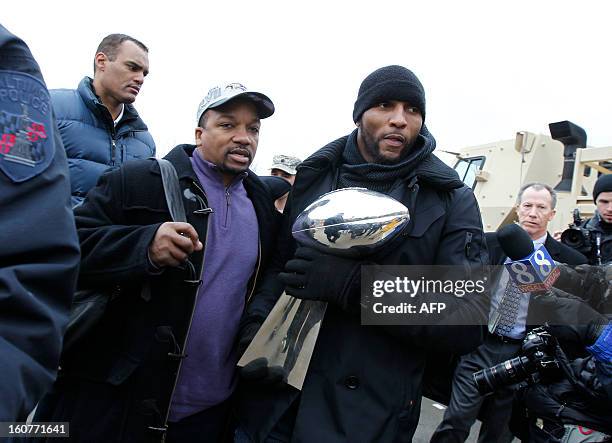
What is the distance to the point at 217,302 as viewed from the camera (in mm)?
1711

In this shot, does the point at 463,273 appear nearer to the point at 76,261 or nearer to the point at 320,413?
the point at 320,413

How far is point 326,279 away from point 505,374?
1.41 m

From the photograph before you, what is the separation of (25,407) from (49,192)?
1.22 ft

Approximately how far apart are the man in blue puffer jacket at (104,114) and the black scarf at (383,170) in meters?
1.31

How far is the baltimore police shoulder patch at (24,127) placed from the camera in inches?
32.8

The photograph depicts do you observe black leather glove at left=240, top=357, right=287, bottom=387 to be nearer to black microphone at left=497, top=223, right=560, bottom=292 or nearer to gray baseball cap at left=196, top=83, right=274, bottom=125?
gray baseball cap at left=196, top=83, right=274, bottom=125

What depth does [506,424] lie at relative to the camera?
3285mm

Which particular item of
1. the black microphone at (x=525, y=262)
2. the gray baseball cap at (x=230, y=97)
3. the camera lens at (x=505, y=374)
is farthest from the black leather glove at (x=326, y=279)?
the camera lens at (x=505, y=374)

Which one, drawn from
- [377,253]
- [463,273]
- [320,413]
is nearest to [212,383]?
[320,413]

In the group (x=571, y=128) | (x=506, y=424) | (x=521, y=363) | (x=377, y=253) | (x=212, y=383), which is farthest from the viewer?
(x=571, y=128)

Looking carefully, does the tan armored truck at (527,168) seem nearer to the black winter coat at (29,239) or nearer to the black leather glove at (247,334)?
the black leather glove at (247,334)

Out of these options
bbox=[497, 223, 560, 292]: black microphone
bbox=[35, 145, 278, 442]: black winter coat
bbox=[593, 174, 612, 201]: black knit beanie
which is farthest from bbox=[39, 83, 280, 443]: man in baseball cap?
bbox=[593, 174, 612, 201]: black knit beanie

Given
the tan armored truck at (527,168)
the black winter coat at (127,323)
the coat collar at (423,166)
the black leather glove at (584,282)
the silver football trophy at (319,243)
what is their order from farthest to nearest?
1. the tan armored truck at (527,168)
2. the black leather glove at (584,282)
3. the coat collar at (423,166)
4. the black winter coat at (127,323)
5. the silver football trophy at (319,243)

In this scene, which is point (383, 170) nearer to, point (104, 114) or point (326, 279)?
point (326, 279)
